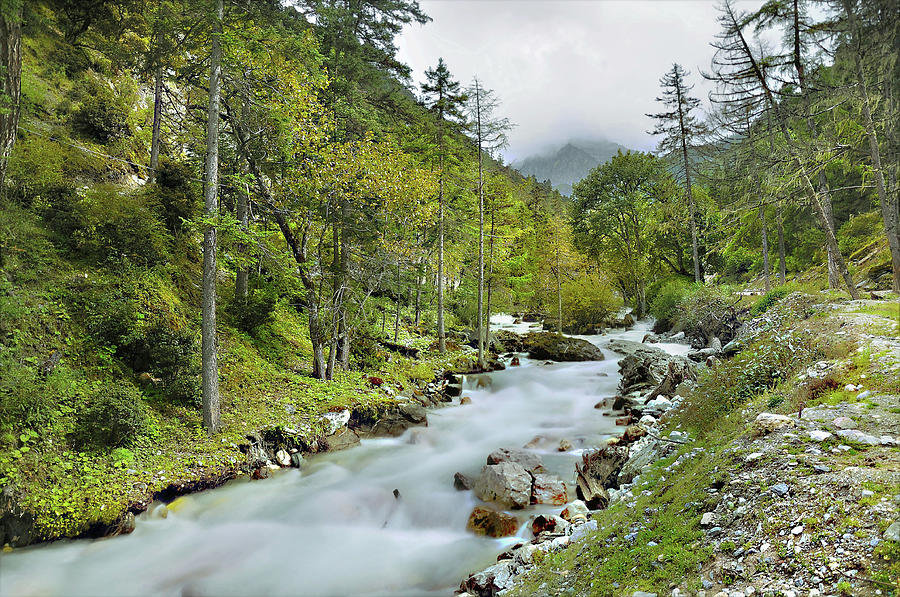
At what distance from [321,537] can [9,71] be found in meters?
9.26

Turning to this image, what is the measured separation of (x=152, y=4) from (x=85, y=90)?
6.05 m

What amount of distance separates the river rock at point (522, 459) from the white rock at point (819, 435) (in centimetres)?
519

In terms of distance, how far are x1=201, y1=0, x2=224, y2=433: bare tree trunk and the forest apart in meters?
0.06

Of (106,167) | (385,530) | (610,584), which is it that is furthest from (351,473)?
(106,167)

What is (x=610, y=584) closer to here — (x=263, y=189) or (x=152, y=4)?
(x=263, y=189)

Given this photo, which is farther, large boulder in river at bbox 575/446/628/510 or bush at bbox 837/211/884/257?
bush at bbox 837/211/884/257

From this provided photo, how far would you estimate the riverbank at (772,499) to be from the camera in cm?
281

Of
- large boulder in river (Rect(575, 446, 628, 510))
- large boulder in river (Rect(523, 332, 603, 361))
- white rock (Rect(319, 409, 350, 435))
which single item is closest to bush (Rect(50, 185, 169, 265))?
white rock (Rect(319, 409, 350, 435))

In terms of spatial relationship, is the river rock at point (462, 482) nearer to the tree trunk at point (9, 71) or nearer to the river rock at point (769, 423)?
the river rock at point (769, 423)

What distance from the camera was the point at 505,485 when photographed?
25.5 ft

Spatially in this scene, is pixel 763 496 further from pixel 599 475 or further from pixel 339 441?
pixel 339 441

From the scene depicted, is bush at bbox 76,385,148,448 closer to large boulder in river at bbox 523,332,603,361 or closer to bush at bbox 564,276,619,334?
large boulder in river at bbox 523,332,603,361

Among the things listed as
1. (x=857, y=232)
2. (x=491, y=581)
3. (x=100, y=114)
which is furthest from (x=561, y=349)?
(x=100, y=114)

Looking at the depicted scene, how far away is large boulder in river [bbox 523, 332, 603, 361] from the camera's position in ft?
68.5
